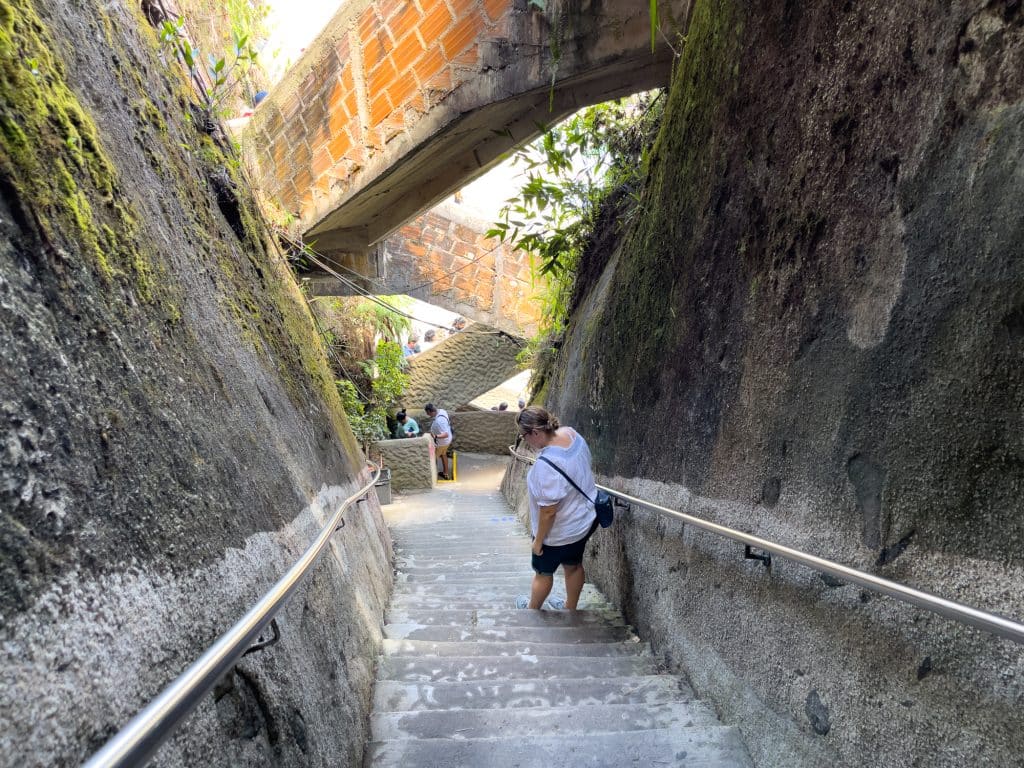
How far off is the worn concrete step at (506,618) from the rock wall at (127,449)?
106 cm

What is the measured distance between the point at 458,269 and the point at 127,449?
840cm

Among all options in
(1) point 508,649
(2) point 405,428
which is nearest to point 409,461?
(2) point 405,428

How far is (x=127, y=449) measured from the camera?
102 centimetres

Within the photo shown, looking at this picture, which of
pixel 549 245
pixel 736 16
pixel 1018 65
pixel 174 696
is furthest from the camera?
pixel 549 245

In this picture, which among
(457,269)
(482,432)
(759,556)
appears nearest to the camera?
(759,556)

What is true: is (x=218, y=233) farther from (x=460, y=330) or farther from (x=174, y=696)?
(x=460, y=330)

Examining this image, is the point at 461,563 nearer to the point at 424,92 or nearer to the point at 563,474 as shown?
the point at 563,474

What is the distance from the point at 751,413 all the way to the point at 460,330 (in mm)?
10866

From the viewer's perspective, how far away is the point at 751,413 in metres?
1.89

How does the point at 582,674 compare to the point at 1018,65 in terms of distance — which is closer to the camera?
the point at 1018,65

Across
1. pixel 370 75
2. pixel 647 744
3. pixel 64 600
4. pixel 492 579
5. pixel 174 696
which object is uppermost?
pixel 370 75

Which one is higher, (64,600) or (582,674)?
(64,600)

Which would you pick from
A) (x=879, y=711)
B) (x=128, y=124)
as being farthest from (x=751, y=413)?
(x=128, y=124)

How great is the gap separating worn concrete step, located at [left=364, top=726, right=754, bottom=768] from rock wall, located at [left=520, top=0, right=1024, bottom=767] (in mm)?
115
